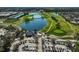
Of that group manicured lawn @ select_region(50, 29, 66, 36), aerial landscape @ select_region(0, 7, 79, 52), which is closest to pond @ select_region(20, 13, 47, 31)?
aerial landscape @ select_region(0, 7, 79, 52)

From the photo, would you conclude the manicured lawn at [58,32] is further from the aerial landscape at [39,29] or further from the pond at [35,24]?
the pond at [35,24]

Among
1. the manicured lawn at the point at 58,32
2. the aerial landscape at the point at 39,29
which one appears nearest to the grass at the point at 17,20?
the aerial landscape at the point at 39,29

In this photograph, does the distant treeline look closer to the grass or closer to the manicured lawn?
the grass

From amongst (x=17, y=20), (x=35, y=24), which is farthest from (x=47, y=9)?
(x=17, y=20)

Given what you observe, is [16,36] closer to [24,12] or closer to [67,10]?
[24,12]
